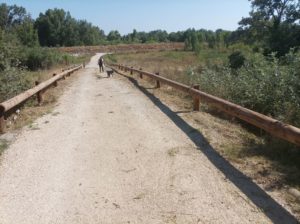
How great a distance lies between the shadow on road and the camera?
4.86m

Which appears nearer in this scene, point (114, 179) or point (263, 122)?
point (114, 179)

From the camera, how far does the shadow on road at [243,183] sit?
4.86 metres

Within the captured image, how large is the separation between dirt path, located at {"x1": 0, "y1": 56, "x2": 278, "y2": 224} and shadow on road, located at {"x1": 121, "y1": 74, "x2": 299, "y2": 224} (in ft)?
0.37

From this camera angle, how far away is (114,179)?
6.12 meters

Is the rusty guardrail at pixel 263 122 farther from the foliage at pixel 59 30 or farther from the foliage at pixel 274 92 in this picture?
the foliage at pixel 59 30

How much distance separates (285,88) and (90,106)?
5906mm

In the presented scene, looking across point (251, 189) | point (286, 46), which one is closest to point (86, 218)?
point (251, 189)

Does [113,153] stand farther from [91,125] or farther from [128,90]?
[128,90]

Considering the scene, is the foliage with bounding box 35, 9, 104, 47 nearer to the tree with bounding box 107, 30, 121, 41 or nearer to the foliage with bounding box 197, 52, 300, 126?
the tree with bounding box 107, 30, 121, 41

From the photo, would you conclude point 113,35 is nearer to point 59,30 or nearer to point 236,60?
point 59,30

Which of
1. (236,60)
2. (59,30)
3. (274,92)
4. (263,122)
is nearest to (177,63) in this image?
(236,60)

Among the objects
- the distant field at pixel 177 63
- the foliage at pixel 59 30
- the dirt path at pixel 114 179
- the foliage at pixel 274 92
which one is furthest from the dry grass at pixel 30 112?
the foliage at pixel 59 30

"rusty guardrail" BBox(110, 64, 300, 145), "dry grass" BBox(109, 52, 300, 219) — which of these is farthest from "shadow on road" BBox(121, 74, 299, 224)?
"rusty guardrail" BBox(110, 64, 300, 145)

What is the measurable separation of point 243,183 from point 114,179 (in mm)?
1888
